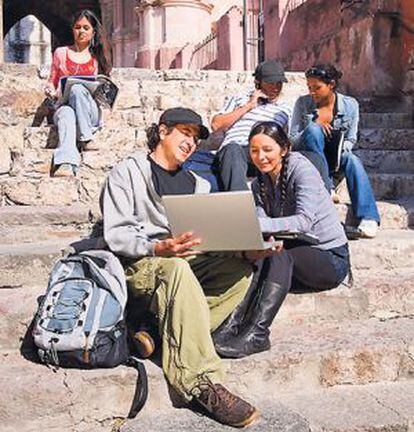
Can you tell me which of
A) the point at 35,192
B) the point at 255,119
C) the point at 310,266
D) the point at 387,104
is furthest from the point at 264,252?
the point at 387,104

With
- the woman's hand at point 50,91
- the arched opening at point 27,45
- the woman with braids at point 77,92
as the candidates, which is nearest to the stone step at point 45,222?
the woman with braids at point 77,92

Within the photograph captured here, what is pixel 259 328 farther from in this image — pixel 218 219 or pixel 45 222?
pixel 45 222

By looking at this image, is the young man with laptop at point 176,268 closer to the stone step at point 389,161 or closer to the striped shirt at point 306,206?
the striped shirt at point 306,206

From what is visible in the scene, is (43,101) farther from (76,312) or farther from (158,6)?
(158,6)

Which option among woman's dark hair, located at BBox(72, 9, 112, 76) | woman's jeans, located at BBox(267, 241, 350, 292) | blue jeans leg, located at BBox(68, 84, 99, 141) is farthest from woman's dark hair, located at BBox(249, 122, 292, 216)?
woman's dark hair, located at BBox(72, 9, 112, 76)

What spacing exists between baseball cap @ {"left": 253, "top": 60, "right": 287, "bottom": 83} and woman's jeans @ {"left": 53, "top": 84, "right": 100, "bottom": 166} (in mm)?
1432

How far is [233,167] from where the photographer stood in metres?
4.30

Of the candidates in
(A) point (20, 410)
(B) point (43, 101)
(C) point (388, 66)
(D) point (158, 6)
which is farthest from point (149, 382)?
(D) point (158, 6)

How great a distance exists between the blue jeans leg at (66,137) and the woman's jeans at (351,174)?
5.57 feet

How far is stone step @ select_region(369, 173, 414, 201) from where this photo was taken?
5.45m

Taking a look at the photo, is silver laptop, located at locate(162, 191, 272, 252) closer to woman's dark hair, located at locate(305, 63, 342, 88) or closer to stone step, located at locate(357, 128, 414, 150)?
woman's dark hair, located at locate(305, 63, 342, 88)

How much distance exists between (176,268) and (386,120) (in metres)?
4.22

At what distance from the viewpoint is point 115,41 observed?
19.7 meters

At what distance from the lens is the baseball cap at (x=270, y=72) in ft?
15.8
